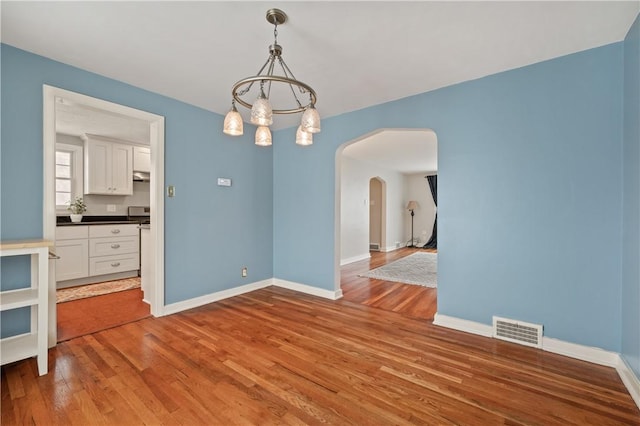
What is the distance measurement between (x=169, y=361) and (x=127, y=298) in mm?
2063

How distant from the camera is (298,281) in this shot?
13.4 ft

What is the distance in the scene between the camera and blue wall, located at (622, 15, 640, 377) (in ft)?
5.85

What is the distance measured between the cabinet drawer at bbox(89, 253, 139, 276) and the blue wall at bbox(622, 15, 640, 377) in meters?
6.00

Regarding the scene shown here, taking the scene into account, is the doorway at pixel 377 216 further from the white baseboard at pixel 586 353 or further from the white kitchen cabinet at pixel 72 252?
the white kitchen cabinet at pixel 72 252

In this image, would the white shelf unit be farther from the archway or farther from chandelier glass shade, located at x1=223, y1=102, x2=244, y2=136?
the archway

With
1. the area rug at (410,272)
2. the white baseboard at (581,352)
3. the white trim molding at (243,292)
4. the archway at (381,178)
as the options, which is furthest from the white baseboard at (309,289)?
the white baseboard at (581,352)

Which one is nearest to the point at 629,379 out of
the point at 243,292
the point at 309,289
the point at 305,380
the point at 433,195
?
the point at 305,380

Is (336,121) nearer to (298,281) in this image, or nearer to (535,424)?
(298,281)

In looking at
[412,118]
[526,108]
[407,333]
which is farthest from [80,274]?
[526,108]

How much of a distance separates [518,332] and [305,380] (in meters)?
1.92

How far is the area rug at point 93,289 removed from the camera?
12.0ft

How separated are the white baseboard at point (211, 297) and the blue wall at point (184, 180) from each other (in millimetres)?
69

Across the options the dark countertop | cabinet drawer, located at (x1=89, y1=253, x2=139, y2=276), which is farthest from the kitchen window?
cabinet drawer, located at (x1=89, y1=253, x2=139, y2=276)

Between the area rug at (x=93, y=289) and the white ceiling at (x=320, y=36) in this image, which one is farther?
→ the area rug at (x=93, y=289)
